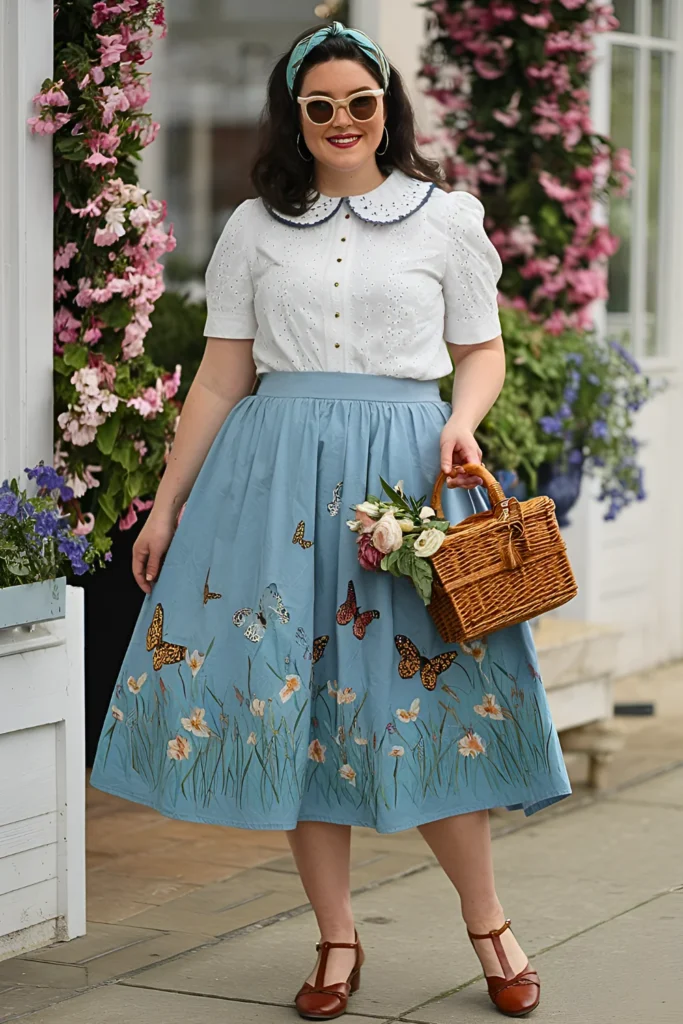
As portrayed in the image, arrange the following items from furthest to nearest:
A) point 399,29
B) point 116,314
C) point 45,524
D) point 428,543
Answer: point 399,29, point 116,314, point 45,524, point 428,543

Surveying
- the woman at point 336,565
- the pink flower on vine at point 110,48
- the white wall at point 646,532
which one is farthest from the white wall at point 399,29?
the woman at point 336,565

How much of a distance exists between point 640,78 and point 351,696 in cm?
373

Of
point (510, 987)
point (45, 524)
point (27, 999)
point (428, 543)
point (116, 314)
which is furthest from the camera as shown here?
point (116, 314)

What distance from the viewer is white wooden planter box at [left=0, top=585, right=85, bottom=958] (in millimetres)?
2984

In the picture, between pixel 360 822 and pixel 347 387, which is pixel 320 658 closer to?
pixel 360 822

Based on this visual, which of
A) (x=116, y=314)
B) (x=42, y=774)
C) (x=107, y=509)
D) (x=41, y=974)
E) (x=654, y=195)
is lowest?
(x=41, y=974)

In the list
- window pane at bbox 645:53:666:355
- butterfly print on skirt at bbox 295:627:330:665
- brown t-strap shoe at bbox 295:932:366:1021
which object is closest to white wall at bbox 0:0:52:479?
butterfly print on skirt at bbox 295:627:330:665

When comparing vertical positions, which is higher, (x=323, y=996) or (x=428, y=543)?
(x=428, y=543)

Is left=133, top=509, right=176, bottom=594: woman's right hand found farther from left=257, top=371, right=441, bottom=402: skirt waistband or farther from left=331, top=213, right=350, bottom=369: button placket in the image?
left=331, top=213, right=350, bottom=369: button placket

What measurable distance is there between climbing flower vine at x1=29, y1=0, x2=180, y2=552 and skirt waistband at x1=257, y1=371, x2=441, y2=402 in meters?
0.63

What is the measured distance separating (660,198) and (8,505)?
373 cm

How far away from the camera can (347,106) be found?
266 centimetres

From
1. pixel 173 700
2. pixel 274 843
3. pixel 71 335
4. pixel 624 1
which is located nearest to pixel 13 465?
pixel 71 335

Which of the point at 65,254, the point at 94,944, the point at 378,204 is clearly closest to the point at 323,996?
the point at 94,944
